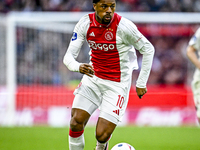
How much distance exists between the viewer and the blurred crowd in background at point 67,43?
11.6 meters

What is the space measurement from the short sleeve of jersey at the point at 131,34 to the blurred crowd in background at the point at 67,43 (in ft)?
22.1

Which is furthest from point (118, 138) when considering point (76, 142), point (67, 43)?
point (67, 43)

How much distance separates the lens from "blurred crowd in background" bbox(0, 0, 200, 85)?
11.6 meters

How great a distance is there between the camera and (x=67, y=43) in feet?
39.1

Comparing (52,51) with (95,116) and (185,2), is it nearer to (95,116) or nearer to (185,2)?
(95,116)

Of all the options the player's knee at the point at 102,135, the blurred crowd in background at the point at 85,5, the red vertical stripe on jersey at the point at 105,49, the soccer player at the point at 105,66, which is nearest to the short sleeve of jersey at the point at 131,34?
the soccer player at the point at 105,66

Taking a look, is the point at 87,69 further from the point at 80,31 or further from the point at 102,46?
the point at 80,31

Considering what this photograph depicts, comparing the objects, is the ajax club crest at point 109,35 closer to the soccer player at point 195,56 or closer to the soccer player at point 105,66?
the soccer player at point 105,66

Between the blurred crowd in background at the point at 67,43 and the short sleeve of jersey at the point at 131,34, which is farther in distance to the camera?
the blurred crowd in background at the point at 67,43

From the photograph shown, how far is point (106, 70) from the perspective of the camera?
17.4 ft

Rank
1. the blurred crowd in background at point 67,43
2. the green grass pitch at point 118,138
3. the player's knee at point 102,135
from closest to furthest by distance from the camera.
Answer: the player's knee at point 102,135, the green grass pitch at point 118,138, the blurred crowd in background at point 67,43

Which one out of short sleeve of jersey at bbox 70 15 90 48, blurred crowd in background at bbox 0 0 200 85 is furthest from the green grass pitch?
short sleeve of jersey at bbox 70 15 90 48

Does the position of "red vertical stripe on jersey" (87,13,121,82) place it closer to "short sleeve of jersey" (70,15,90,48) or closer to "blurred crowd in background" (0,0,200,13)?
"short sleeve of jersey" (70,15,90,48)

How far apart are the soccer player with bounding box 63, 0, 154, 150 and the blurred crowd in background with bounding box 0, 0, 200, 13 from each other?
9.72 m
